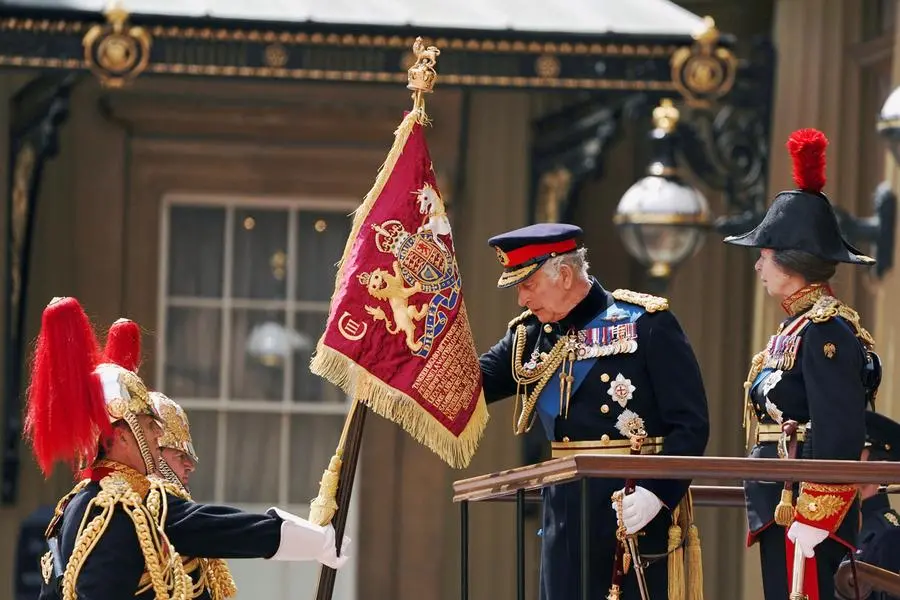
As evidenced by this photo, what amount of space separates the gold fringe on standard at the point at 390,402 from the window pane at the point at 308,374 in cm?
582

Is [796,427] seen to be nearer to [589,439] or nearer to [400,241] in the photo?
[589,439]

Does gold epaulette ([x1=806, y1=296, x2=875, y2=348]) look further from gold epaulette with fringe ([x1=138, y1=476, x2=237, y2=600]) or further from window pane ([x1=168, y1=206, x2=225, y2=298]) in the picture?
window pane ([x1=168, y1=206, x2=225, y2=298])

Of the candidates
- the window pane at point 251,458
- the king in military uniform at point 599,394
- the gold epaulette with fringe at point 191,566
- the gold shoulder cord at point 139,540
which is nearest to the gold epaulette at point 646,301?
the king in military uniform at point 599,394

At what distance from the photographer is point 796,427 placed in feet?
22.1

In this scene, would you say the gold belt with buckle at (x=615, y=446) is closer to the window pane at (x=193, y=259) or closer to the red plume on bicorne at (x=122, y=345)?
the red plume on bicorne at (x=122, y=345)

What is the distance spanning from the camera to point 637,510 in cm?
665

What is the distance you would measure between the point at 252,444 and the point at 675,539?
6396 millimetres

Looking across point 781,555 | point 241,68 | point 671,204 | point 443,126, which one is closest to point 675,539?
point 781,555

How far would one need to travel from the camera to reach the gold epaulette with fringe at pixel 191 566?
22.1ft

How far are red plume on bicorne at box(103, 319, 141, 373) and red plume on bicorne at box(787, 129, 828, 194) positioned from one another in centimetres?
195

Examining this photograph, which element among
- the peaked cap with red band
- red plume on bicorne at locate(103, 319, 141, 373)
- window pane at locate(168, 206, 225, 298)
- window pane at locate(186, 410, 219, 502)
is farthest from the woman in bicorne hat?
window pane at locate(168, 206, 225, 298)

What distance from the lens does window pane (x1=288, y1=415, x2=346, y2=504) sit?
42.5 ft

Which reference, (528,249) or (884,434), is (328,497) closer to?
(528,249)

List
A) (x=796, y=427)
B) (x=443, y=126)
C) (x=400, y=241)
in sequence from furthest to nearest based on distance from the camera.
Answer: (x=443, y=126), (x=400, y=241), (x=796, y=427)
